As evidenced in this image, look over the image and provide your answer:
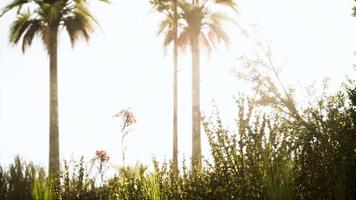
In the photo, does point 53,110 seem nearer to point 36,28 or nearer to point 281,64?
point 36,28

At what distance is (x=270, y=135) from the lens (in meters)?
3.95

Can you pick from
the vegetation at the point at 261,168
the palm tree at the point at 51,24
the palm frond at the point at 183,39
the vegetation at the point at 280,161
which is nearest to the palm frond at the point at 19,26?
the palm tree at the point at 51,24

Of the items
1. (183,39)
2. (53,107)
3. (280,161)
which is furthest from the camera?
(183,39)

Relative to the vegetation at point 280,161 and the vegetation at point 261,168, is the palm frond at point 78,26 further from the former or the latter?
the vegetation at point 280,161

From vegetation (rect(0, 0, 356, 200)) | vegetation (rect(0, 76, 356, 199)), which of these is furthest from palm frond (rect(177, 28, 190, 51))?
vegetation (rect(0, 76, 356, 199))

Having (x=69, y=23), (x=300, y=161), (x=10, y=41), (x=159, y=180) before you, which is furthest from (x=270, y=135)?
(x=10, y=41)

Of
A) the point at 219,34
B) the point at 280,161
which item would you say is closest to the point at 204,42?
the point at 219,34

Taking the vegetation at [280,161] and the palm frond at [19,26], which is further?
the palm frond at [19,26]

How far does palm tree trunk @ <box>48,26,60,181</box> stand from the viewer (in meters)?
13.7

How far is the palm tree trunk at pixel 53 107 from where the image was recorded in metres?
13.7

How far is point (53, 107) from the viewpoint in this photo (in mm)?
14062

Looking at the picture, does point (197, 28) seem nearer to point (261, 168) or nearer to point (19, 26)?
point (19, 26)

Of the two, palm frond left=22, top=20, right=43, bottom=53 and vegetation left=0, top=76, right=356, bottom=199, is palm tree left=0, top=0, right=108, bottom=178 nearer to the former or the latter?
palm frond left=22, top=20, right=43, bottom=53

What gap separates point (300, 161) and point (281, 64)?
8.87 metres
